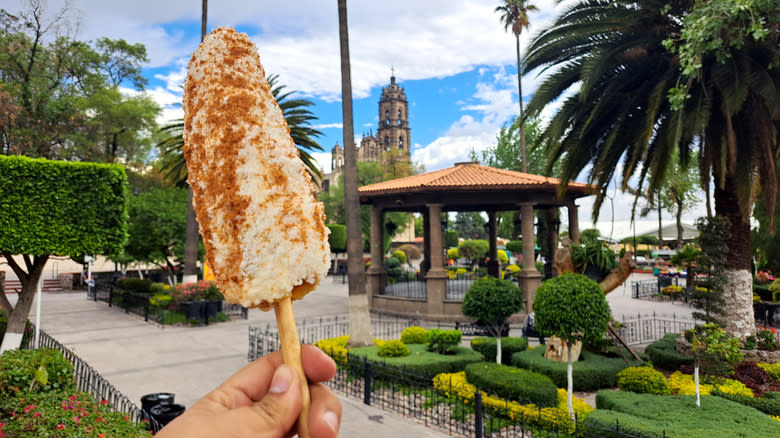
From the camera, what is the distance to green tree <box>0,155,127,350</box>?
396 inches

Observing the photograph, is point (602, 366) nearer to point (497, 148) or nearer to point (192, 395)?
point (192, 395)

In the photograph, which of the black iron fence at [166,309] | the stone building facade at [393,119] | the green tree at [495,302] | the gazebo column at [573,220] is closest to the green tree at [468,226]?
the stone building facade at [393,119]

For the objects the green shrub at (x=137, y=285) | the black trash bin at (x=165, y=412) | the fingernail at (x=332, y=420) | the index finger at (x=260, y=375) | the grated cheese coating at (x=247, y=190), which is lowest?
the black trash bin at (x=165, y=412)

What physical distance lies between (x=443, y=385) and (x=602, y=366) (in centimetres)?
410

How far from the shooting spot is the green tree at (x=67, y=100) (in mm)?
25156

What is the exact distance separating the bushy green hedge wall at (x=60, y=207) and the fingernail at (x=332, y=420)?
1160cm

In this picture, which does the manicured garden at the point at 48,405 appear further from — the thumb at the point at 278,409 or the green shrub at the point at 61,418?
the thumb at the point at 278,409

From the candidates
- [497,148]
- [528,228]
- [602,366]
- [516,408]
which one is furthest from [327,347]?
[497,148]

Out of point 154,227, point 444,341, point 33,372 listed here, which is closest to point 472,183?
point 444,341

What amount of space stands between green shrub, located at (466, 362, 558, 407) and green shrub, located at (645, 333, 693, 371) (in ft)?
14.8

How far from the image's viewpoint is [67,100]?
1064 inches

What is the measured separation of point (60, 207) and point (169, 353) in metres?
5.79

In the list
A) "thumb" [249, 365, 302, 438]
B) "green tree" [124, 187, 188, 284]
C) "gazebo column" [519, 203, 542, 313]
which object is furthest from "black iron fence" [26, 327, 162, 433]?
"gazebo column" [519, 203, 542, 313]

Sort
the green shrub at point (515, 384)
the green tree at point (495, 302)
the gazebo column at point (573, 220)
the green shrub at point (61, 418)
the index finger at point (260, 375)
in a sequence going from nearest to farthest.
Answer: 1. the index finger at point (260, 375)
2. the green shrub at point (61, 418)
3. the green shrub at point (515, 384)
4. the green tree at point (495, 302)
5. the gazebo column at point (573, 220)
